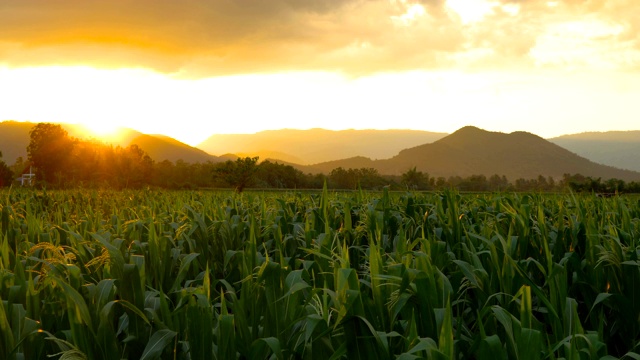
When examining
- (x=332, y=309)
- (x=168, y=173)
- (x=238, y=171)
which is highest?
(x=168, y=173)

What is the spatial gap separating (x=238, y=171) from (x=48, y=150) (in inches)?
3095

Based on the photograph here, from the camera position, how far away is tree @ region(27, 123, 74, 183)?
418 ft

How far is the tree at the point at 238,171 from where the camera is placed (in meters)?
72.2

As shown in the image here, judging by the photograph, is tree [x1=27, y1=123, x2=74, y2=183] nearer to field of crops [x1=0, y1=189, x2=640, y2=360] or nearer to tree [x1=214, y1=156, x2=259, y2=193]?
tree [x1=214, y1=156, x2=259, y2=193]

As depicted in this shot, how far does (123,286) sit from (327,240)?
2045mm

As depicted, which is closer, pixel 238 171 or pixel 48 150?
pixel 238 171

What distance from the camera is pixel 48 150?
128 meters

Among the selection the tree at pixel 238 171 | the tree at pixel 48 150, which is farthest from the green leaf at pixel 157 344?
the tree at pixel 48 150

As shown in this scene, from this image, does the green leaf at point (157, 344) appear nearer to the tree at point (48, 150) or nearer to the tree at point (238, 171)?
the tree at point (238, 171)

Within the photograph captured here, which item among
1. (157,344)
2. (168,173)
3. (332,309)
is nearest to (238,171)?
(168,173)

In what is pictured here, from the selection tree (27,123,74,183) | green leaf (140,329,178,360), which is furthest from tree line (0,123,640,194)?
green leaf (140,329,178,360)

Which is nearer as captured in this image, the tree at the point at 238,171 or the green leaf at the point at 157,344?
the green leaf at the point at 157,344

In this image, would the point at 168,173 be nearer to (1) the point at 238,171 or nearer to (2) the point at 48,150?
(2) the point at 48,150

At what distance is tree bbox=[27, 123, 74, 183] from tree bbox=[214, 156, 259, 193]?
233 ft
